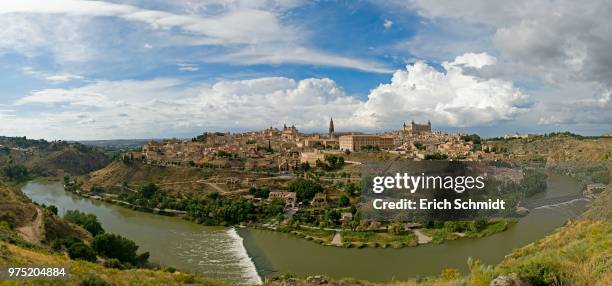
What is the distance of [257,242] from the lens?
54.3ft

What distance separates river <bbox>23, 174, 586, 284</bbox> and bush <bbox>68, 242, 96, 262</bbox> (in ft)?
8.76

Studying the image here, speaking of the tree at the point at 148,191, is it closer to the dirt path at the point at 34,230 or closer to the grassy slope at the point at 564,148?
the dirt path at the point at 34,230

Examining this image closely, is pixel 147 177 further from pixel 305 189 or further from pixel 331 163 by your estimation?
pixel 305 189

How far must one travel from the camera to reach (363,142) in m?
41.9

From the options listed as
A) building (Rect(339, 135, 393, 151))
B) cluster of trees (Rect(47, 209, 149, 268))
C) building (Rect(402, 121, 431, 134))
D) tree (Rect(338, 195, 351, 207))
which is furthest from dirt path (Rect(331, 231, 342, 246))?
building (Rect(402, 121, 431, 134))

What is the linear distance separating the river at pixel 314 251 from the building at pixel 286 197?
4657 mm

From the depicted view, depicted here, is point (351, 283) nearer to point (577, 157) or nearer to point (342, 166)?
point (342, 166)

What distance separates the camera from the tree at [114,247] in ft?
39.5

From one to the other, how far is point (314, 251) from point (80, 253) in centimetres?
749

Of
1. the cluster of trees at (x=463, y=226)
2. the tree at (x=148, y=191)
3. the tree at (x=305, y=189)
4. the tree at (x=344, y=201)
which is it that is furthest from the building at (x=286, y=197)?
→ the cluster of trees at (x=463, y=226)

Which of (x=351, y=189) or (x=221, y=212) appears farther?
(x=351, y=189)

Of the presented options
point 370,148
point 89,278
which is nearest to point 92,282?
point 89,278

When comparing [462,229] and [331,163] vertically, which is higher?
[331,163]

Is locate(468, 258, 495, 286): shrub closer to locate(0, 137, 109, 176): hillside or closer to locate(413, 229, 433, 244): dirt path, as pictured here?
locate(413, 229, 433, 244): dirt path
